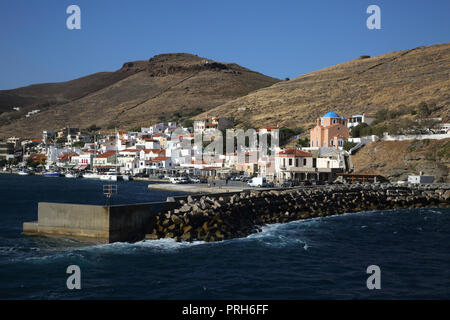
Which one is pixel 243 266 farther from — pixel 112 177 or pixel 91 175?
pixel 91 175

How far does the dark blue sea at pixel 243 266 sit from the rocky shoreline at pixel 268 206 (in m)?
1.18

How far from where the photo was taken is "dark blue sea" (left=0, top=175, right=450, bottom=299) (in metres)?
17.2

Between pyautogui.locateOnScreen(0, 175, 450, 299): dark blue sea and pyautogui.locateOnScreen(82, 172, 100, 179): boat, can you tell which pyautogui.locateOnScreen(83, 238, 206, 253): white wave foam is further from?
pyautogui.locateOnScreen(82, 172, 100, 179): boat

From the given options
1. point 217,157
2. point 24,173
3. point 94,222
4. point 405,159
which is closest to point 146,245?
point 94,222

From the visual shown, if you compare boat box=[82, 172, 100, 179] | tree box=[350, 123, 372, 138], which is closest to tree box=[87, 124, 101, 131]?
boat box=[82, 172, 100, 179]

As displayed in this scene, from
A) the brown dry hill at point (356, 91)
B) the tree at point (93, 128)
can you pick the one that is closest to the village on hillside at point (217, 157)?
the brown dry hill at point (356, 91)

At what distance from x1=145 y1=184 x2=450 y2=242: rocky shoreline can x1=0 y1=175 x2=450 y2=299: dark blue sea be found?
3.86ft

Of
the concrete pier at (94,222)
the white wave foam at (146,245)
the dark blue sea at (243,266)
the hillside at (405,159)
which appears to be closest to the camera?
the dark blue sea at (243,266)

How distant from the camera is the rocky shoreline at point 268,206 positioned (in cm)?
2627

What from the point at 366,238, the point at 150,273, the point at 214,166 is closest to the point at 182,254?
the point at 150,273

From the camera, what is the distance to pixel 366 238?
90.3 feet

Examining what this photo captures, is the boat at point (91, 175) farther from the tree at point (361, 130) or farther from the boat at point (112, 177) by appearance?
the tree at point (361, 130)

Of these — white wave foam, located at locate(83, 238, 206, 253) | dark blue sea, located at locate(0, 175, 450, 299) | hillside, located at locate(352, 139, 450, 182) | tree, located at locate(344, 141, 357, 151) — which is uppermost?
tree, located at locate(344, 141, 357, 151)
